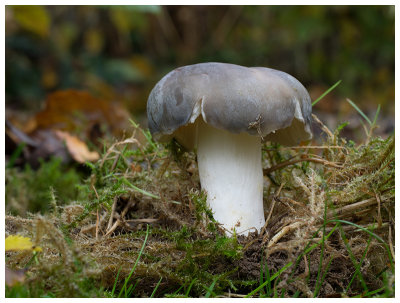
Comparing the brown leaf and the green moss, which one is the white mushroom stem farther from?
the brown leaf

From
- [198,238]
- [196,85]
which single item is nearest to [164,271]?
[198,238]

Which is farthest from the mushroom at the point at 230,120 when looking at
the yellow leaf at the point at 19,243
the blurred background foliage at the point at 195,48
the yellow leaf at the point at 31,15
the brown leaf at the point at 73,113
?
the blurred background foliage at the point at 195,48

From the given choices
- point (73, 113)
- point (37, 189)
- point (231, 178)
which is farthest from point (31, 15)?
point (231, 178)

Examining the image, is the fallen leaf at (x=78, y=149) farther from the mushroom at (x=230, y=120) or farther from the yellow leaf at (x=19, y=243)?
the yellow leaf at (x=19, y=243)

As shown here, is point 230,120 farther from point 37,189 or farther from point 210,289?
point 37,189

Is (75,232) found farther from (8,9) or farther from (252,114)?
(8,9)

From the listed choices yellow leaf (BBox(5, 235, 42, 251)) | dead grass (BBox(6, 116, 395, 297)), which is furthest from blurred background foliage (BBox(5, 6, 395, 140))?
yellow leaf (BBox(5, 235, 42, 251))
